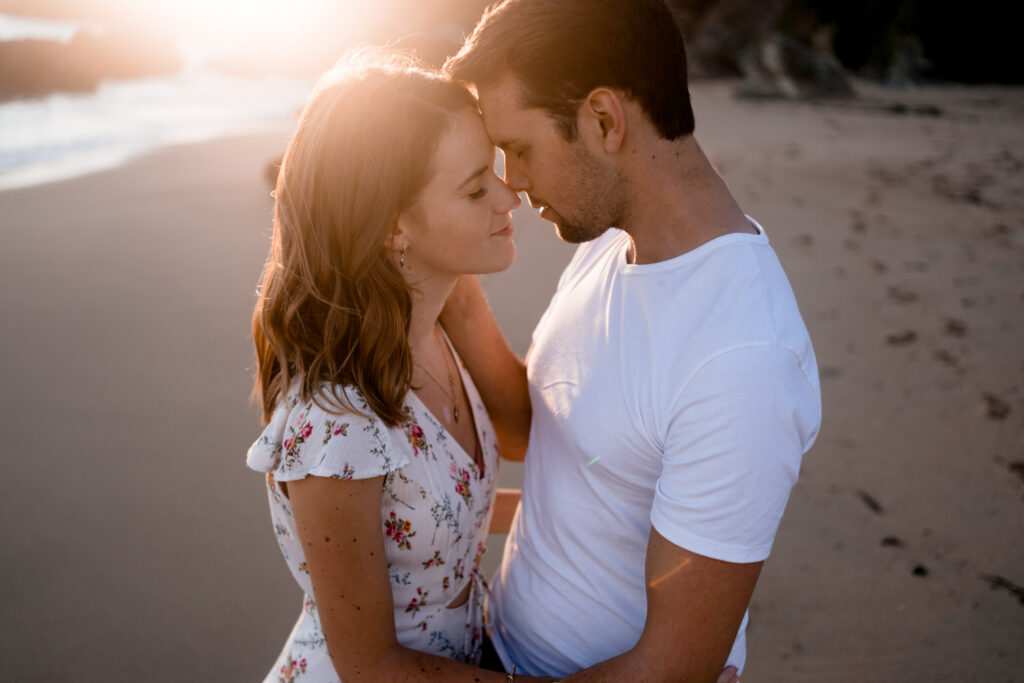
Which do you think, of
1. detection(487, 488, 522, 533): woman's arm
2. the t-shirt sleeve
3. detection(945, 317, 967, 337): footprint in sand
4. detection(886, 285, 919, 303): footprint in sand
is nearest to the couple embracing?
the t-shirt sleeve

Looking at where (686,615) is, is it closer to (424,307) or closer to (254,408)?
(424,307)

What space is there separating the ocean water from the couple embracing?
9190mm

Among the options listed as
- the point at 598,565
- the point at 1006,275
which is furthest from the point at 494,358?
the point at 1006,275

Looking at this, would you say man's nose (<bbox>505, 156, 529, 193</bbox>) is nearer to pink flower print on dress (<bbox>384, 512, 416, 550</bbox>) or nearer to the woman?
the woman

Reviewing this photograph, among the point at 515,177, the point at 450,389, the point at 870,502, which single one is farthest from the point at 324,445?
the point at 870,502

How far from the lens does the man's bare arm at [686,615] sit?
1.66 m

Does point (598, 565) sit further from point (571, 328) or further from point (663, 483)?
point (571, 328)

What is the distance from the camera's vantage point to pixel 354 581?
69.0 inches

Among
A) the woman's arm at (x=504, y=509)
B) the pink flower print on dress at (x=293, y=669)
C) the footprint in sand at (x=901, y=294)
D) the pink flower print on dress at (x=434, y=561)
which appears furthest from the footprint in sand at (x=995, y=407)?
the pink flower print on dress at (x=293, y=669)

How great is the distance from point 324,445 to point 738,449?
35.4 inches

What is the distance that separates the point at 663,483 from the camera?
172 cm

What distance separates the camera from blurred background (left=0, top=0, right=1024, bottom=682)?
10.8 ft

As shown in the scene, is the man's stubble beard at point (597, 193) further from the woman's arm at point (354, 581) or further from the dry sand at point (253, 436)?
the dry sand at point (253, 436)

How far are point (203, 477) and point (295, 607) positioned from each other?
43.9 inches
